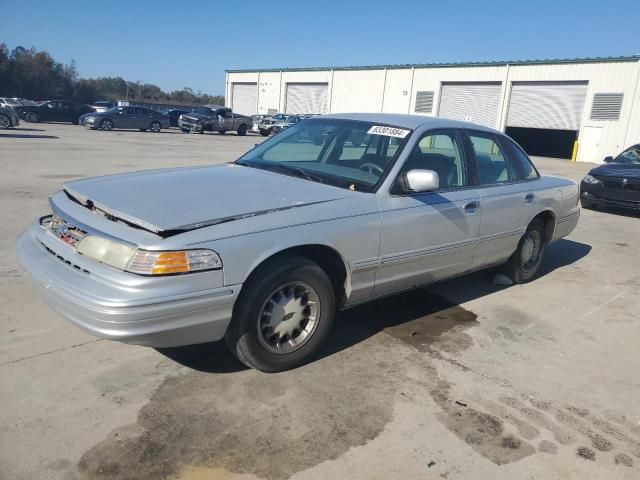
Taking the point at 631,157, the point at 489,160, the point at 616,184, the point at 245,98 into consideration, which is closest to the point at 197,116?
the point at 245,98

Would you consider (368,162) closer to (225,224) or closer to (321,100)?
(225,224)

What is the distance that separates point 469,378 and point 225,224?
193cm

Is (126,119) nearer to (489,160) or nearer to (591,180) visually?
(591,180)

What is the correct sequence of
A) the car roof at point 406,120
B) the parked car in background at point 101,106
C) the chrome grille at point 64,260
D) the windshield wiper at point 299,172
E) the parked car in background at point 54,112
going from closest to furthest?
1. the chrome grille at point 64,260
2. the windshield wiper at point 299,172
3. the car roof at point 406,120
4. the parked car in background at point 101,106
5. the parked car in background at point 54,112

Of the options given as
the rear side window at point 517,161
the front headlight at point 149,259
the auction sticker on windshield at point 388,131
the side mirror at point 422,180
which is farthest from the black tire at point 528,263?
the front headlight at point 149,259

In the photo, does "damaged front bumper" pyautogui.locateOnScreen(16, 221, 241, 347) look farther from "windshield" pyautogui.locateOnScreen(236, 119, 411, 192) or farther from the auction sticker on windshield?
the auction sticker on windshield

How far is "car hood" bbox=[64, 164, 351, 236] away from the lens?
2.97 meters

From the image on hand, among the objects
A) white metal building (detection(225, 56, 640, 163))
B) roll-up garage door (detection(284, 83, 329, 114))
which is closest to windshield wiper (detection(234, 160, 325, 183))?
white metal building (detection(225, 56, 640, 163))

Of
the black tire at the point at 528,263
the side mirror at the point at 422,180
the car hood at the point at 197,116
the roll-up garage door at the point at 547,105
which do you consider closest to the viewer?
the side mirror at the point at 422,180

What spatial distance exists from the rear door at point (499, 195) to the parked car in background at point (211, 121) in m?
29.4

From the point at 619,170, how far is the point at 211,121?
26.5 m

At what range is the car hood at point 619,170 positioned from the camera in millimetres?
10305

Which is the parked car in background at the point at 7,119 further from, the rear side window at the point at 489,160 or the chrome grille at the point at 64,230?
the rear side window at the point at 489,160

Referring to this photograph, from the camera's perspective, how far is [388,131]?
4250 mm
